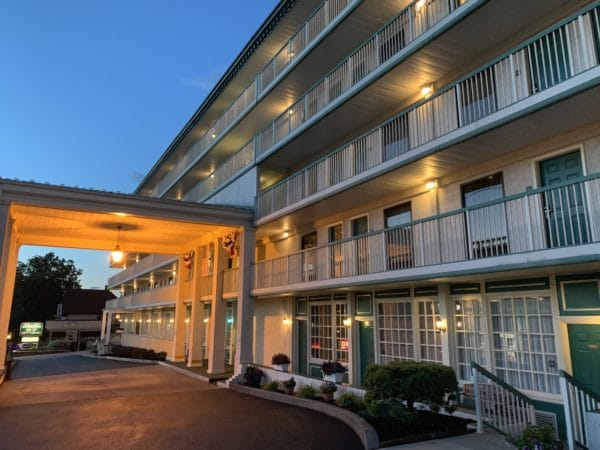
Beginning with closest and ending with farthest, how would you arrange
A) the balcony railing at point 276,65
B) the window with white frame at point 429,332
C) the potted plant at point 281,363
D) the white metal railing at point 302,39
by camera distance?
the window with white frame at point 429,332
the white metal railing at point 302,39
the balcony railing at point 276,65
the potted plant at point 281,363

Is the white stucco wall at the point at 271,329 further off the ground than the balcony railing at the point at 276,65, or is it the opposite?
the balcony railing at the point at 276,65

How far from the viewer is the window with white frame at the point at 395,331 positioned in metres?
12.5

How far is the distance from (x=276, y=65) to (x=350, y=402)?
1369 centimetres

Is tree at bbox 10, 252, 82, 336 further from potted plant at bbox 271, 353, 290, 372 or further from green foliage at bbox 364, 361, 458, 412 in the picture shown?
green foliage at bbox 364, 361, 458, 412

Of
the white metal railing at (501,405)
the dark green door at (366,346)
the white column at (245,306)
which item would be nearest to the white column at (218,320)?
the white column at (245,306)

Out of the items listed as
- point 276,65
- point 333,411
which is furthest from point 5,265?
point 276,65

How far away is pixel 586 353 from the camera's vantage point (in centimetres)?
850

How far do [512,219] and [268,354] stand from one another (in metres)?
13.3

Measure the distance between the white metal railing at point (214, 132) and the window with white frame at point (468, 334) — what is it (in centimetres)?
1304

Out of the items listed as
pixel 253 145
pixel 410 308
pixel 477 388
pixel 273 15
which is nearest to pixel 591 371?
pixel 477 388

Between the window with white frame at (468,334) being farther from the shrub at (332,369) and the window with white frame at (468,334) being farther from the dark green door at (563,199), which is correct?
the shrub at (332,369)

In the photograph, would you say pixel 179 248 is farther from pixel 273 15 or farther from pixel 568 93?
pixel 568 93

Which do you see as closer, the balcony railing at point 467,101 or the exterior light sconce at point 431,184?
the balcony railing at point 467,101

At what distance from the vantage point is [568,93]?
7.60 metres
